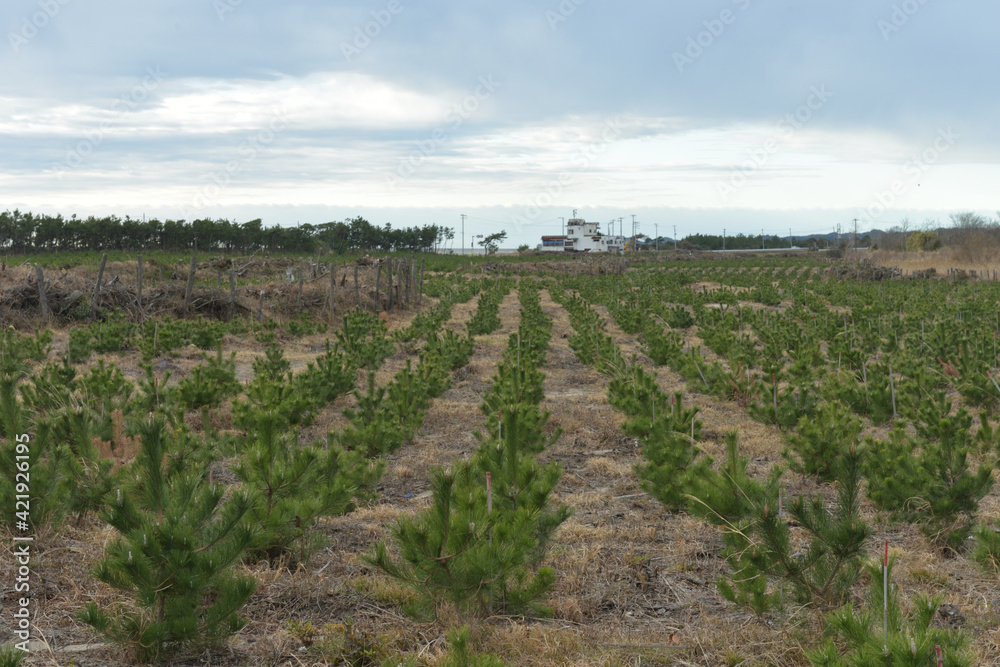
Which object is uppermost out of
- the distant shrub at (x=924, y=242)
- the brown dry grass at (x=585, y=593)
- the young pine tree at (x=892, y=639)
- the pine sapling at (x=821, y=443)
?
the distant shrub at (x=924, y=242)

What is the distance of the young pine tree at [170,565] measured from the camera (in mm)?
3533

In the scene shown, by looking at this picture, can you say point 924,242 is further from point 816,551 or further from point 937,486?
point 816,551

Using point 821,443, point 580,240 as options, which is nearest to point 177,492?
point 821,443

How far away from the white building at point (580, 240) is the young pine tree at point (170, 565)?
109611 mm

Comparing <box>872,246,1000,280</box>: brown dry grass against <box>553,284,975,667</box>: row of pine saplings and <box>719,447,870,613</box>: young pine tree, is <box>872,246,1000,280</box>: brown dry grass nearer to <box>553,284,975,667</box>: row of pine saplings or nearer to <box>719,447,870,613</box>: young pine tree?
<box>553,284,975,667</box>: row of pine saplings

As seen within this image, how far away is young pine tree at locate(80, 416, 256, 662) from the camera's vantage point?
353cm

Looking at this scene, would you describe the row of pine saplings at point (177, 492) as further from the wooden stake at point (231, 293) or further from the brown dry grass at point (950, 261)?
the brown dry grass at point (950, 261)

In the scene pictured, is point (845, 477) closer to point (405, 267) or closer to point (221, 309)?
point (221, 309)

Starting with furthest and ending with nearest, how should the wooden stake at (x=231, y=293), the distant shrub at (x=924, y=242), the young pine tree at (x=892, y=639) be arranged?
the distant shrub at (x=924, y=242) < the wooden stake at (x=231, y=293) < the young pine tree at (x=892, y=639)

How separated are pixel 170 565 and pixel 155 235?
70387 mm

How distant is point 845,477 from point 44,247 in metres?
67.3

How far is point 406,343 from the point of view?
1755cm

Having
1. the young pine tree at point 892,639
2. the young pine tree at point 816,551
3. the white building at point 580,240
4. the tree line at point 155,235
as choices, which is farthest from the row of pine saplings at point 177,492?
the white building at point 580,240

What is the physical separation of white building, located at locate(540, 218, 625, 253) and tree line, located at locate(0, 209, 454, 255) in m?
40.3
